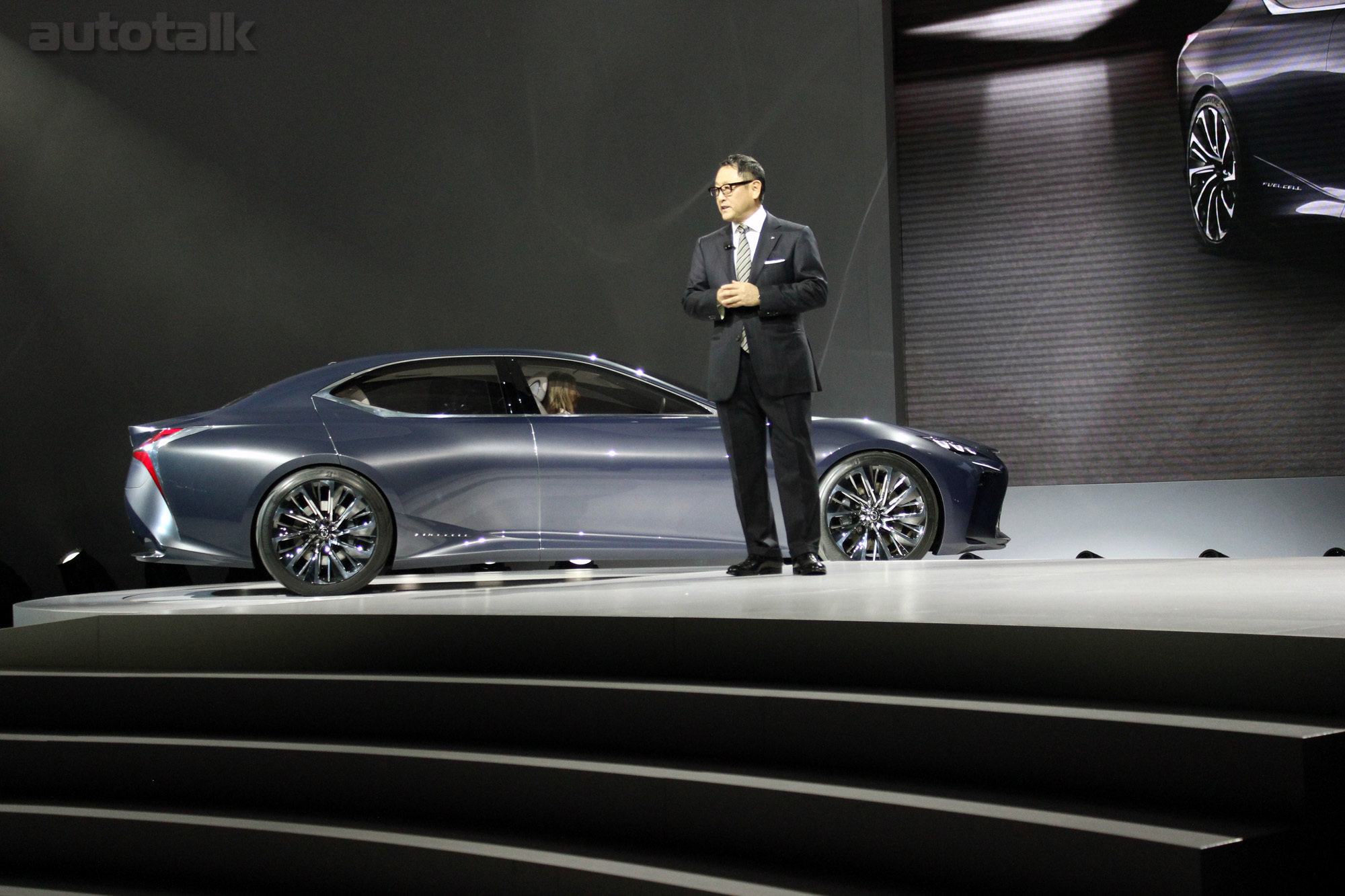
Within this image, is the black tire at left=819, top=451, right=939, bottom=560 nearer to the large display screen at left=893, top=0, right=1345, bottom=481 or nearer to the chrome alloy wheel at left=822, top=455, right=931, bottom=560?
the chrome alloy wheel at left=822, top=455, right=931, bottom=560

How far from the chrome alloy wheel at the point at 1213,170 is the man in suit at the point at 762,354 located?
4489 mm

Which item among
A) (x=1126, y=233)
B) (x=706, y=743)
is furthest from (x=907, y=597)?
(x=1126, y=233)

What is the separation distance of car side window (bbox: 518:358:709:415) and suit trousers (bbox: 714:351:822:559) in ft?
2.18

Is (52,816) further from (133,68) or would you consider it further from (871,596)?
(133,68)

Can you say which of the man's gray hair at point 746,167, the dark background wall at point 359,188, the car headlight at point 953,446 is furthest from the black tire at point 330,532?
the dark background wall at point 359,188

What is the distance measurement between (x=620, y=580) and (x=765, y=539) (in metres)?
0.72

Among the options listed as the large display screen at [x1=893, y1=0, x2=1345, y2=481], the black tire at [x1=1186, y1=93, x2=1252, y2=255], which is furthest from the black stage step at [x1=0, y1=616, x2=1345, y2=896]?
the black tire at [x1=1186, y1=93, x2=1252, y2=255]

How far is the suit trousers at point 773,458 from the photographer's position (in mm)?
4379

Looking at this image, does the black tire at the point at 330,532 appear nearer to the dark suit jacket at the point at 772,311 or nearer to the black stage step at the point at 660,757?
the black stage step at the point at 660,757

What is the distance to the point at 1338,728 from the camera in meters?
1.85

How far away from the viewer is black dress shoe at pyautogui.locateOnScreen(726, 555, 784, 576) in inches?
180

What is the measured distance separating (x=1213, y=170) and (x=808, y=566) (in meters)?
5.00

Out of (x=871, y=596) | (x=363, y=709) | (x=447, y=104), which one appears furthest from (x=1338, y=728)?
(x=447, y=104)

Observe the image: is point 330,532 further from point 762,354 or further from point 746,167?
point 746,167
